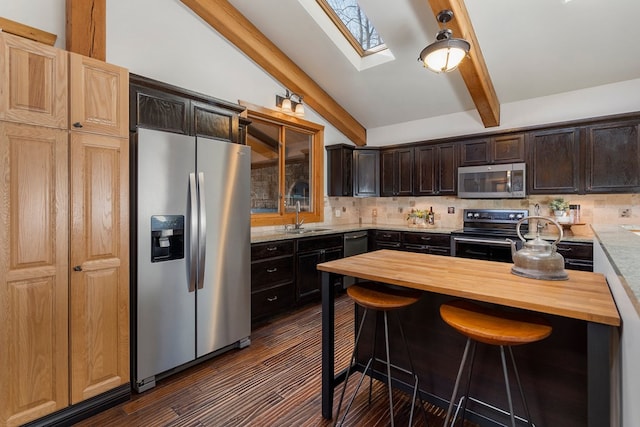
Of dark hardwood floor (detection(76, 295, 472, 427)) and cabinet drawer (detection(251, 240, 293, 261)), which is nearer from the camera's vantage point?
dark hardwood floor (detection(76, 295, 472, 427))

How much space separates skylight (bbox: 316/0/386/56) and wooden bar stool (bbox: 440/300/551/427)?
3.26 meters

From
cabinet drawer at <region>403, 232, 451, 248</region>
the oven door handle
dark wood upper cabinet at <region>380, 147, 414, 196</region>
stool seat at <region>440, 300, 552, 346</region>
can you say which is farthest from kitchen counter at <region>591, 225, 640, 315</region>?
dark wood upper cabinet at <region>380, 147, 414, 196</region>

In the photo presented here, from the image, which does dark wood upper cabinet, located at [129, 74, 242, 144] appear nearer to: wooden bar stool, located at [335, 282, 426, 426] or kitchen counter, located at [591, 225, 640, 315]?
wooden bar stool, located at [335, 282, 426, 426]

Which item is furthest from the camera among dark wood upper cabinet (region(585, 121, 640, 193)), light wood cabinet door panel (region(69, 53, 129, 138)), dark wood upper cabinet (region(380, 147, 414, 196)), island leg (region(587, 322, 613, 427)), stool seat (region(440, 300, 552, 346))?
dark wood upper cabinet (region(380, 147, 414, 196))

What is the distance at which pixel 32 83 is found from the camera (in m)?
1.67

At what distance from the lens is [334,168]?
488 centimetres

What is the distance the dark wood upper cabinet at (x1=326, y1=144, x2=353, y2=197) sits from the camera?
4855 millimetres

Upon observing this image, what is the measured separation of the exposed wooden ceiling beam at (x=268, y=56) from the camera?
3195mm

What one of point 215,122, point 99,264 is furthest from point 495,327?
point 215,122

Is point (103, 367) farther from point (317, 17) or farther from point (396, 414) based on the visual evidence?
point (317, 17)

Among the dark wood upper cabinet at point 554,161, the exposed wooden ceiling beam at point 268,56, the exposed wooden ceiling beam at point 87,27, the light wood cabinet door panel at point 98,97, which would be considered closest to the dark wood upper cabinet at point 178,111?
the light wood cabinet door panel at point 98,97

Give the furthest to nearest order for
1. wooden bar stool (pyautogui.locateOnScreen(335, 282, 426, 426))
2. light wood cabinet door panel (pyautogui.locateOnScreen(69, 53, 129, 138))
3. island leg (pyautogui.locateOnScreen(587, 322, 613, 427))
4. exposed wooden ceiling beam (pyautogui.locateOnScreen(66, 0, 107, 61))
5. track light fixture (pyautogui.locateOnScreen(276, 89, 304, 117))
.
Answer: track light fixture (pyautogui.locateOnScreen(276, 89, 304, 117))
exposed wooden ceiling beam (pyautogui.locateOnScreen(66, 0, 107, 61))
light wood cabinet door panel (pyautogui.locateOnScreen(69, 53, 129, 138))
wooden bar stool (pyautogui.locateOnScreen(335, 282, 426, 426))
island leg (pyautogui.locateOnScreen(587, 322, 613, 427))

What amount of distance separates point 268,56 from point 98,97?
2304mm

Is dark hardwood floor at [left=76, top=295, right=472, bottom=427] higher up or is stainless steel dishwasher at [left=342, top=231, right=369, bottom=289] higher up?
stainless steel dishwasher at [left=342, top=231, right=369, bottom=289]
